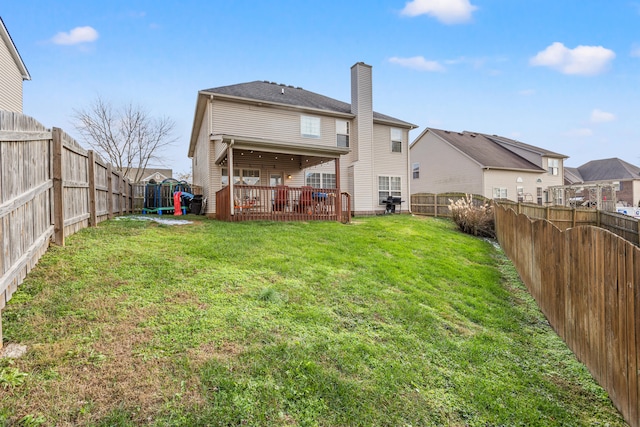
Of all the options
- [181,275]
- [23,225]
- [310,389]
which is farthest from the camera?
[181,275]

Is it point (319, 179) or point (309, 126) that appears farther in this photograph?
point (319, 179)

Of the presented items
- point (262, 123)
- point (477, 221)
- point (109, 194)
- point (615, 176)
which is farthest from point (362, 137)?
point (615, 176)

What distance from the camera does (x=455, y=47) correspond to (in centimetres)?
1684

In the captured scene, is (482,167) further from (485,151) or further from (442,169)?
(485,151)

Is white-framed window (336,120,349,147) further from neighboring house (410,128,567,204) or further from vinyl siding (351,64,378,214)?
neighboring house (410,128,567,204)

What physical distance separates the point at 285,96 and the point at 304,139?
243 centimetres

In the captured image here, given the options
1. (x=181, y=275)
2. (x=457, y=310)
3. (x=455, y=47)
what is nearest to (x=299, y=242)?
(x=181, y=275)

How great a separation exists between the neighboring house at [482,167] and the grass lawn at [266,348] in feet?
65.8

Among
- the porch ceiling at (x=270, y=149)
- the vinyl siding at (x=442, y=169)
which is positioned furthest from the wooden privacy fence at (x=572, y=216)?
the vinyl siding at (x=442, y=169)

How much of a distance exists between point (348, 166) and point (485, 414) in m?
14.3

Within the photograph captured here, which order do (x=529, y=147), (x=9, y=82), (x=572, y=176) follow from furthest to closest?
(x=572, y=176) → (x=529, y=147) → (x=9, y=82)

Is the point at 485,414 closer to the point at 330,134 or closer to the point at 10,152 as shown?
the point at 10,152

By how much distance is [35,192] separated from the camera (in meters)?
4.02

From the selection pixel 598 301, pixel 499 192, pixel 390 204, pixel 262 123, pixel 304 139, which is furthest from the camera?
pixel 499 192
